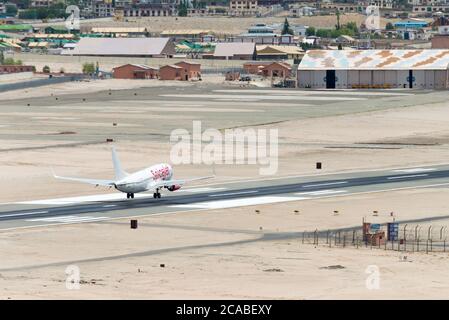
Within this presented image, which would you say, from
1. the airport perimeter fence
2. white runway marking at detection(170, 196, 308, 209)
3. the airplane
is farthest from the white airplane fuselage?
the airport perimeter fence

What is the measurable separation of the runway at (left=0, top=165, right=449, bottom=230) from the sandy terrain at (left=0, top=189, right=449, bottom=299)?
3.33m

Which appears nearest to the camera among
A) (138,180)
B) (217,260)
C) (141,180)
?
(217,260)

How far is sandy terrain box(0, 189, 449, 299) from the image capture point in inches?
2854

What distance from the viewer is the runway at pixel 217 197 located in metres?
102

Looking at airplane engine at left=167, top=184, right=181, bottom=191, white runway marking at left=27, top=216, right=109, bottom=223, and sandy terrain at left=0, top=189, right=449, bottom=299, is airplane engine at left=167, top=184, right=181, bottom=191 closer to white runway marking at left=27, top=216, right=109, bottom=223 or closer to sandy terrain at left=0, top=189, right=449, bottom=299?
sandy terrain at left=0, top=189, right=449, bottom=299

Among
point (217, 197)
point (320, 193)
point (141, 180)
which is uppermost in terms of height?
point (141, 180)

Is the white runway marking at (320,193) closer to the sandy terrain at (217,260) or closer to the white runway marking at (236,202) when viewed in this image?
the white runway marking at (236,202)

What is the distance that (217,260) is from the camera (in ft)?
272

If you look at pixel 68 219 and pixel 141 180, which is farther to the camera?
pixel 141 180

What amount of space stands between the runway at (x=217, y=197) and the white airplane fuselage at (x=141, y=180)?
1.29 metres

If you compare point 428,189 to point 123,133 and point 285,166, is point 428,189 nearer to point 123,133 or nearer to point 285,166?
point 285,166

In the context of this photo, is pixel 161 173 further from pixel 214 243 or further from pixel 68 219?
pixel 214 243

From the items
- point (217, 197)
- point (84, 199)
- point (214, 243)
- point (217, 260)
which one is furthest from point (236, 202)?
point (217, 260)

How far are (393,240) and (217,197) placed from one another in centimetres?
2445
